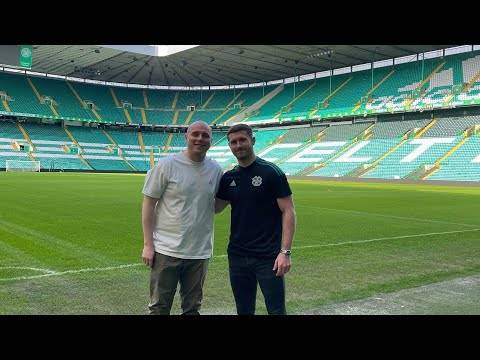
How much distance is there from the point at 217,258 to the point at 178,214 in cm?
404

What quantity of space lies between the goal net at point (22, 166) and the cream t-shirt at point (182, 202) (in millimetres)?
51360

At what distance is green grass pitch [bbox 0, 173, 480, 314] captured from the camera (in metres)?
5.12

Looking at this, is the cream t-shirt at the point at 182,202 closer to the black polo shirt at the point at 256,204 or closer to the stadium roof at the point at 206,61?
the black polo shirt at the point at 256,204

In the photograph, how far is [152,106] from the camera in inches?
2623

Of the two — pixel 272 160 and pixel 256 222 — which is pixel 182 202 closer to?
pixel 256 222

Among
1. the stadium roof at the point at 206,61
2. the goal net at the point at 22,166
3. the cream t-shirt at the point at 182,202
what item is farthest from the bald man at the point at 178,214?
the goal net at the point at 22,166

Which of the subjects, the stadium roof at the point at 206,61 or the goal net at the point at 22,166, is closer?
the stadium roof at the point at 206,61

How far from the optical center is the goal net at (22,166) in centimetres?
4942

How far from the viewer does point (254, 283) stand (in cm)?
374

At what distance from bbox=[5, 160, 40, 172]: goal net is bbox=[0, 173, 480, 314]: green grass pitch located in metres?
39.7

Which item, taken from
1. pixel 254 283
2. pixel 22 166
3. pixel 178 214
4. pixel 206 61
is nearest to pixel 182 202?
pixel 178 214

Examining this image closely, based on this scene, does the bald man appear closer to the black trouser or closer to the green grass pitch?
the black trouser

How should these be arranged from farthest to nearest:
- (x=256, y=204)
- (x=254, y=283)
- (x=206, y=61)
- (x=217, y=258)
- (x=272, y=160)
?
(x=206, y=61)
(x=272, y=160)
(x=217, y=258)
(x=254, y=283)
(x=256, y=204)
